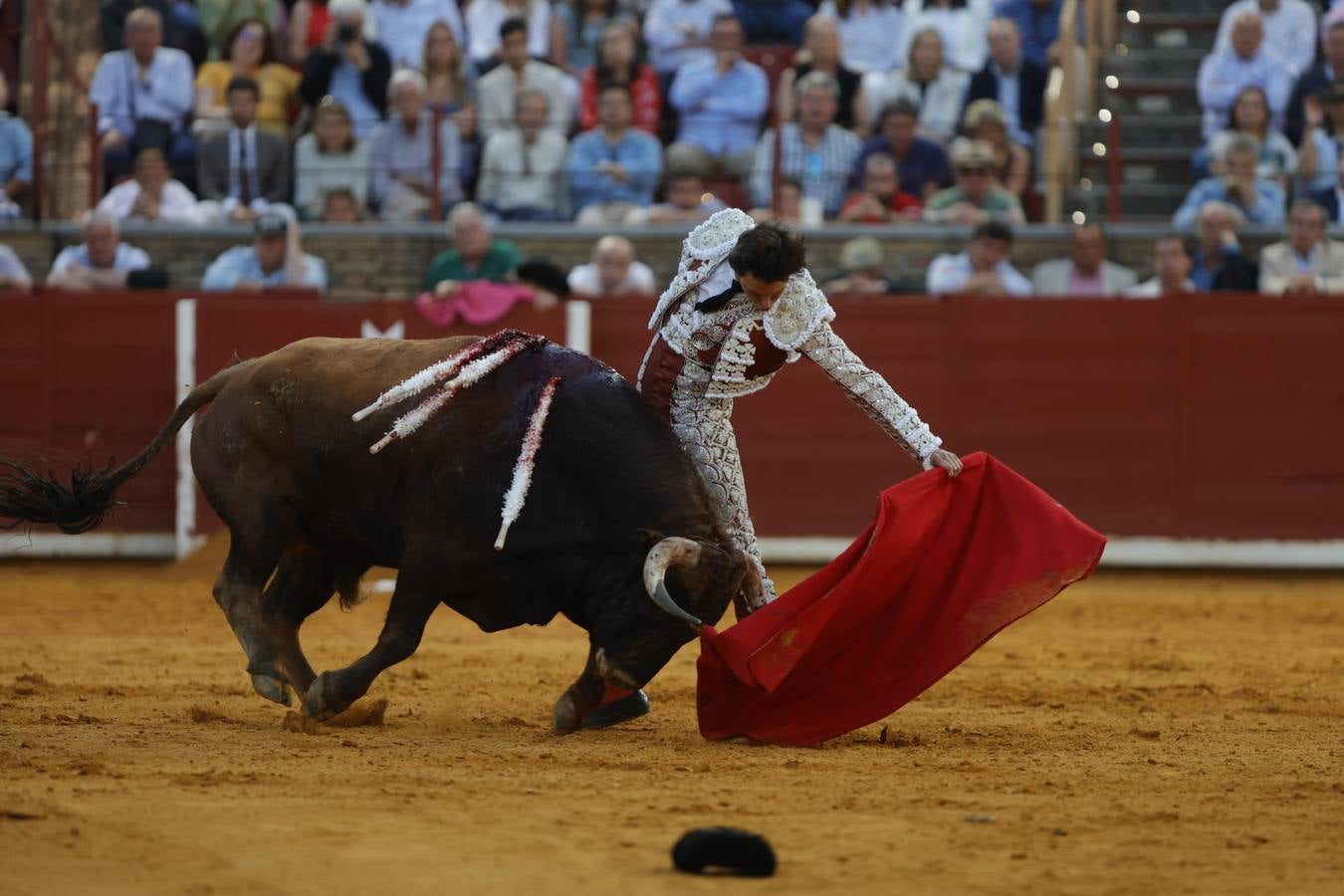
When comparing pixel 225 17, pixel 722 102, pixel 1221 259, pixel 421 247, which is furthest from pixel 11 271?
pixel 1221 259

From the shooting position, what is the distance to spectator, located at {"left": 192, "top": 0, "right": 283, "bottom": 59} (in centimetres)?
1144

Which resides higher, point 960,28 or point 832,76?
point 960,28

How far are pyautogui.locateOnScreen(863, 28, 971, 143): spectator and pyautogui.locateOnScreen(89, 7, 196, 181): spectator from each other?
371 centimetres

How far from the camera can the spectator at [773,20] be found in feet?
37.6

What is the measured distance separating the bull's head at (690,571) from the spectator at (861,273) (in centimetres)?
489

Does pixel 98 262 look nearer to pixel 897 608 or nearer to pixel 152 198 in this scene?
pixel 152 198

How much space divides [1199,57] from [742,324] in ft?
24.5

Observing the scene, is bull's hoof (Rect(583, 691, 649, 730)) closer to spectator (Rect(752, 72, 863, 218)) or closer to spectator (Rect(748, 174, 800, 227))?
spectator (Rect(748, 174, 800, 227))

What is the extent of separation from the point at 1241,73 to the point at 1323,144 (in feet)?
2.39

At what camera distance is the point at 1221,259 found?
32.1 feet

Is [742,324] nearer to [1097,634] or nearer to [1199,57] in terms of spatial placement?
[1097,634]

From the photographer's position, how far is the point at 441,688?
19.7ft

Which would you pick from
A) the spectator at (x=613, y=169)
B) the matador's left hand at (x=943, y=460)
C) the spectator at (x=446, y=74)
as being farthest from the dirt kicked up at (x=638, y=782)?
the spectator at (x=446, y=74)

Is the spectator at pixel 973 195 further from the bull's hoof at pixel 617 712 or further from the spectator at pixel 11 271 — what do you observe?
the bull's hoof at pixel 617 712
